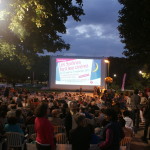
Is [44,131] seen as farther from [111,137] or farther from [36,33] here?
[36,33]

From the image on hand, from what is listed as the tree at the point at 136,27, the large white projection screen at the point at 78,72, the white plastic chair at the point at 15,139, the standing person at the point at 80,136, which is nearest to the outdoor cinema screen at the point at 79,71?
the large white projection screen at the point at 78,72

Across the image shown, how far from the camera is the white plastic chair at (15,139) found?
492cm

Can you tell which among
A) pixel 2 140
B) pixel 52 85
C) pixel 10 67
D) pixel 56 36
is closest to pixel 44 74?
pixel 10 67

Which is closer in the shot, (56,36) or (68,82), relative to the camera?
(56,36)

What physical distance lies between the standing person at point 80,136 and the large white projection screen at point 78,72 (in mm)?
27876

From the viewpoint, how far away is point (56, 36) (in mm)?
10344

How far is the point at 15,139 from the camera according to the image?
496 centimetres

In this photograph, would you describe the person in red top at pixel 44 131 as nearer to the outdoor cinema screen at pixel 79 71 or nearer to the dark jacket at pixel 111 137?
the dark jacket at pixel 111 137

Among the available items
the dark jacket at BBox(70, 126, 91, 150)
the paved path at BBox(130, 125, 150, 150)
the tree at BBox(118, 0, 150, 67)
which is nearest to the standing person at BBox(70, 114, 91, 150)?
the dark jacket at BBox(70, 126, 91, 150)

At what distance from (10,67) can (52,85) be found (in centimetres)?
1174

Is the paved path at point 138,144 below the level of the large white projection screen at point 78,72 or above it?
below

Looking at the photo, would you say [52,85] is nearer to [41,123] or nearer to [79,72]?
[79,72]

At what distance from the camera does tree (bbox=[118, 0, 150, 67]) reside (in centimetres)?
1558

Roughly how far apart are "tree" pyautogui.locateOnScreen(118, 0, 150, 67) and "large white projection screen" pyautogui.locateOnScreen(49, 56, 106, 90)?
42.0 feet
